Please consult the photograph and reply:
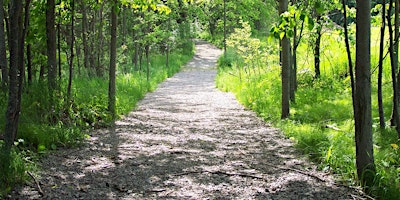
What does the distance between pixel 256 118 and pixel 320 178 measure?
15.3 feet

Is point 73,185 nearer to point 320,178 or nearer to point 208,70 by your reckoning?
point 320,178

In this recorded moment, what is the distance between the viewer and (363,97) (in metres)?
4.25

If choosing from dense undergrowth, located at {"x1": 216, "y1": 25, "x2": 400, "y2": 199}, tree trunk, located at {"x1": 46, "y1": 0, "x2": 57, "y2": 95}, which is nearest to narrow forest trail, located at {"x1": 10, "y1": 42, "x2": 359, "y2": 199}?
dense undergrowth, located at {"x1": 216, "y1": 25, "x2": 400, "y2": 199}

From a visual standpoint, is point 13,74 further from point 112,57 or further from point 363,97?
point 112,57

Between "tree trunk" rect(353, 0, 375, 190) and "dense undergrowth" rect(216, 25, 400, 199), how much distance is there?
144mm

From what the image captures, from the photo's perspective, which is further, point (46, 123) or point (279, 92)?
point (279, 92)

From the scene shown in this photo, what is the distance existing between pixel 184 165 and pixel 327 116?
12.7 feet

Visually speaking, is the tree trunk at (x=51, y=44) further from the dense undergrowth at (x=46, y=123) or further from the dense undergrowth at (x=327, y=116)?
the dense undergrowth at (x=327, y=116)

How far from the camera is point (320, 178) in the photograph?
189 inches

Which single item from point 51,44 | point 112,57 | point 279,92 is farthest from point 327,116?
point 51,44

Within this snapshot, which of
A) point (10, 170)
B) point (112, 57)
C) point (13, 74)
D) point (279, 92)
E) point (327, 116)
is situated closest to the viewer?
point (10, 170)

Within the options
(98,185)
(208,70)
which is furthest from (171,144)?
(208,70)

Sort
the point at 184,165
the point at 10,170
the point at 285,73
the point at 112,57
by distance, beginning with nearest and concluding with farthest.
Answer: the point at 10,170 → the point at 184,165 → the point at 285,73 → the point at 112,57

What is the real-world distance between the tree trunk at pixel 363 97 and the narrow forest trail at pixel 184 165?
289mm
